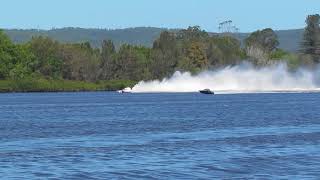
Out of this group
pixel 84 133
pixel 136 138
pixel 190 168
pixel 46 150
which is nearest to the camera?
pixel 190 168

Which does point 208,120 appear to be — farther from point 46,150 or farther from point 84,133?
point 46,150

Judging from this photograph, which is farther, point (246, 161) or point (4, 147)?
point (4, 147)

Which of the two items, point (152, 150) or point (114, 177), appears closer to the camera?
point (114, 177)

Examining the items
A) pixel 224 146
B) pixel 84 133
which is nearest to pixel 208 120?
pixel 84 133

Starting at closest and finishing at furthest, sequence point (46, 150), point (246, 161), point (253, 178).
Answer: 1. point (253, 178)
2. point (246, 161)
3. point (46, 150)

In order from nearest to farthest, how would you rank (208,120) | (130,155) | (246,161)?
(246,161) → (130,155) → (208,120)

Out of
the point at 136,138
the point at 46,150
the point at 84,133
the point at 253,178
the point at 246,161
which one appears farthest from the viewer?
the point at 84,133

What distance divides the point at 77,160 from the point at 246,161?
10.9 metres

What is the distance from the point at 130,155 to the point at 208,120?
49682 millimetres

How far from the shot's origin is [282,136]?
250 ft

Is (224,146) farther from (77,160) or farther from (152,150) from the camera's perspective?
(77,160)

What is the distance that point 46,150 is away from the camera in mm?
63125

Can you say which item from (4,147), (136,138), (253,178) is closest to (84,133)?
(136,138)

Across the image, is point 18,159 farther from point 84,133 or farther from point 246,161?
point 84,133
